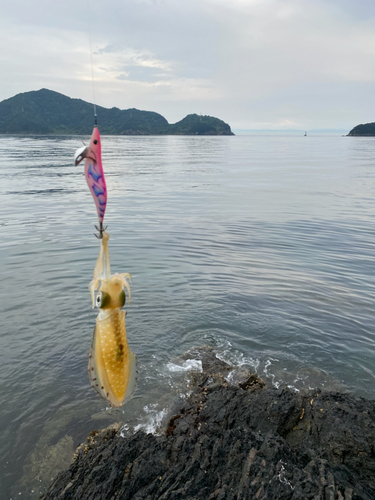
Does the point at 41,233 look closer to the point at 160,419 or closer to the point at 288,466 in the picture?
the point at 160,419

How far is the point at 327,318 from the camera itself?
10.5 m

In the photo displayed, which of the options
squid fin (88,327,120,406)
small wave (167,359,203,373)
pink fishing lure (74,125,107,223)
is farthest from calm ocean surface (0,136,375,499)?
pink fishing lure (74,125,107,223)

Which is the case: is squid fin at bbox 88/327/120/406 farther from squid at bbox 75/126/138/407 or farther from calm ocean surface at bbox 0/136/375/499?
calm ocean surface at bbox 0/136/375/499

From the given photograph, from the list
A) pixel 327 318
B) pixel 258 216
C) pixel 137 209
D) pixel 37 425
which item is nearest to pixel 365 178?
pixel 258 216

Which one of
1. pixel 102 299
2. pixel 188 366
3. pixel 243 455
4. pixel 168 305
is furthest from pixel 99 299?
pixel 168 305

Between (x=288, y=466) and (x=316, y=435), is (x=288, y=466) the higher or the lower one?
the higher one

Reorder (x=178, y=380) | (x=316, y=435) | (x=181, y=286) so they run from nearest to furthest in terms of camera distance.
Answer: (x=316, y=435), (x=178, y=380), (x=181, y=286)

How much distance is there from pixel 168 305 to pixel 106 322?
771 cm

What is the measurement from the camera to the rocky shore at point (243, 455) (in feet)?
14.0

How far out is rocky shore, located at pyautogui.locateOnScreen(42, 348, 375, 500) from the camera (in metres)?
4.26

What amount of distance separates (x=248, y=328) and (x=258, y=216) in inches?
541

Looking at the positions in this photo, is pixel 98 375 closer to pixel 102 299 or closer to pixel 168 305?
pixel 102 299

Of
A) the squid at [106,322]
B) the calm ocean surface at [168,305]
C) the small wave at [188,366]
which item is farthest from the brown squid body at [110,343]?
the small wave at [188,366]

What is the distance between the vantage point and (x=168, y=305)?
11109mm
